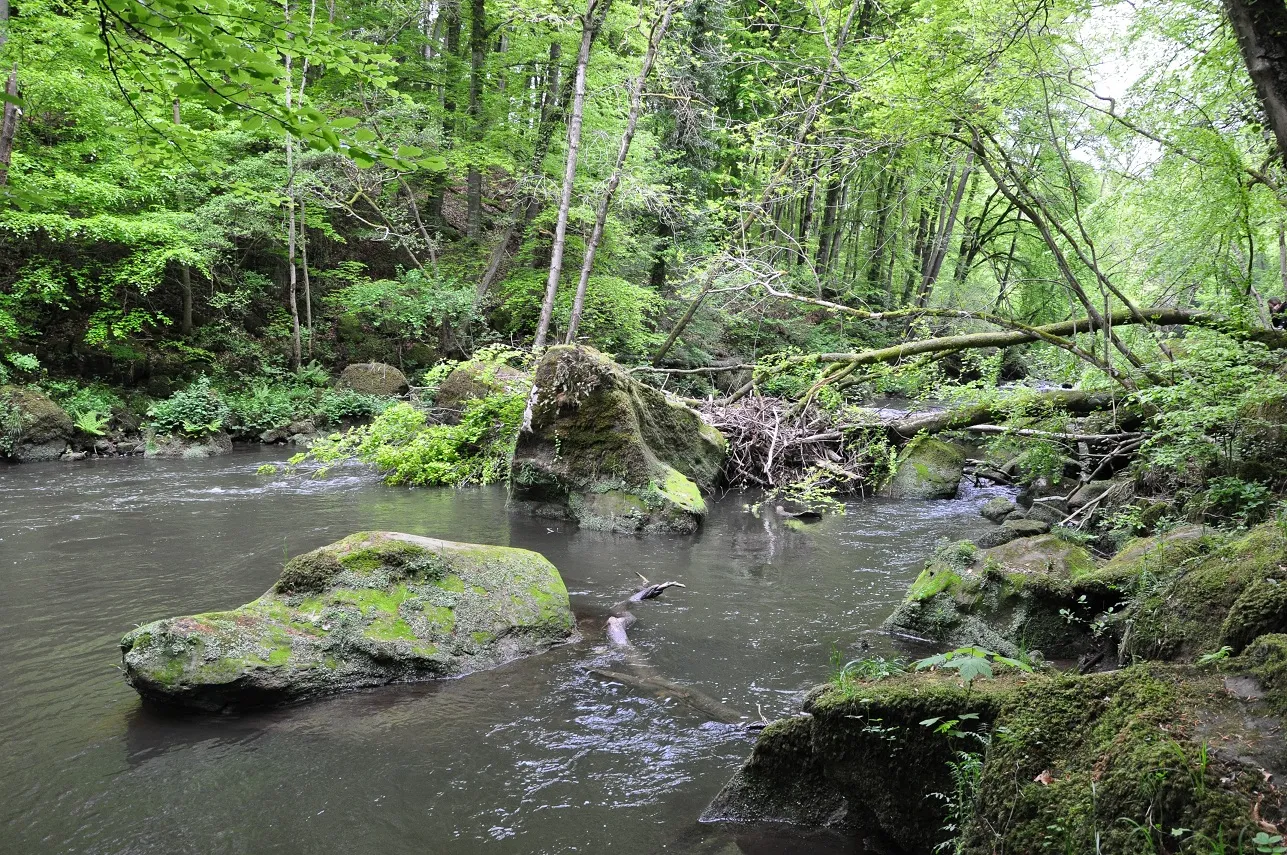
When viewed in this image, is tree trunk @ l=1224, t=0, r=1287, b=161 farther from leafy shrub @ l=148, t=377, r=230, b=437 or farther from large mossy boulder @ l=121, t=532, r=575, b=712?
leafy shrub @ l=148, t=377, r=230, b=437

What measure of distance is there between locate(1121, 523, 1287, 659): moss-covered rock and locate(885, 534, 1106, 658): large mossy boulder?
112 centimetres

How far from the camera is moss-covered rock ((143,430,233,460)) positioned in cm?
1573

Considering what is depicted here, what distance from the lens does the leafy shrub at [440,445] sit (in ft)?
43.2

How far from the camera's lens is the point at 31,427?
14445mm

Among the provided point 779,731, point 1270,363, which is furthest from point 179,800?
point 1270,363

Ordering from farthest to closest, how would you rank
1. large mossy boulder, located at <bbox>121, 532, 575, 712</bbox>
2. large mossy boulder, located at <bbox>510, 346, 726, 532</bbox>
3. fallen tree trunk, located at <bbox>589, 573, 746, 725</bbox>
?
large mossy boulder, located at <bbox>510, 346, 726, 532</bbox>
fallen tree trunk, located at <bbox>589, 573, 746, 725</bbox>
large mossy boulder, located at <bbox>121, 532, 575, 712</bbox>

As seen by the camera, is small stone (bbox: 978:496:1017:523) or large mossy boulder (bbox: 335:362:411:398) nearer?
small stone (bbox: 978:496:1017:523)

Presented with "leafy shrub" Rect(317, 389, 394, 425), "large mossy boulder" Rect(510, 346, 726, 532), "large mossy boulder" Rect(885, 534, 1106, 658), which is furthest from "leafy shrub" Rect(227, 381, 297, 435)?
"large mossy boulder" Rect(885, 534, 1106, 658)

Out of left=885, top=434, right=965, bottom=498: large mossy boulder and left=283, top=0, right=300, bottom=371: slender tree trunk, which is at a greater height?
left=283, top=0, right=300, bottom=371: slender tree trunk

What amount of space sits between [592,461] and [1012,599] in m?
6.22

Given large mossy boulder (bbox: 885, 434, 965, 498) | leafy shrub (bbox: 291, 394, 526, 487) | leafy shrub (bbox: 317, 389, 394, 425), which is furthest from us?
leafy shrub (bbox: 317, 389, 394, 425)

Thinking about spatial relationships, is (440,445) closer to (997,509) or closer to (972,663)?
(997,509)

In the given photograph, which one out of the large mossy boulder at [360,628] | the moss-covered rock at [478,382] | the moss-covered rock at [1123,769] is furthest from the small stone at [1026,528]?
the moss-covered rock at [478,382]

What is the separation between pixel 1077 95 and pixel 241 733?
30.7 feet
